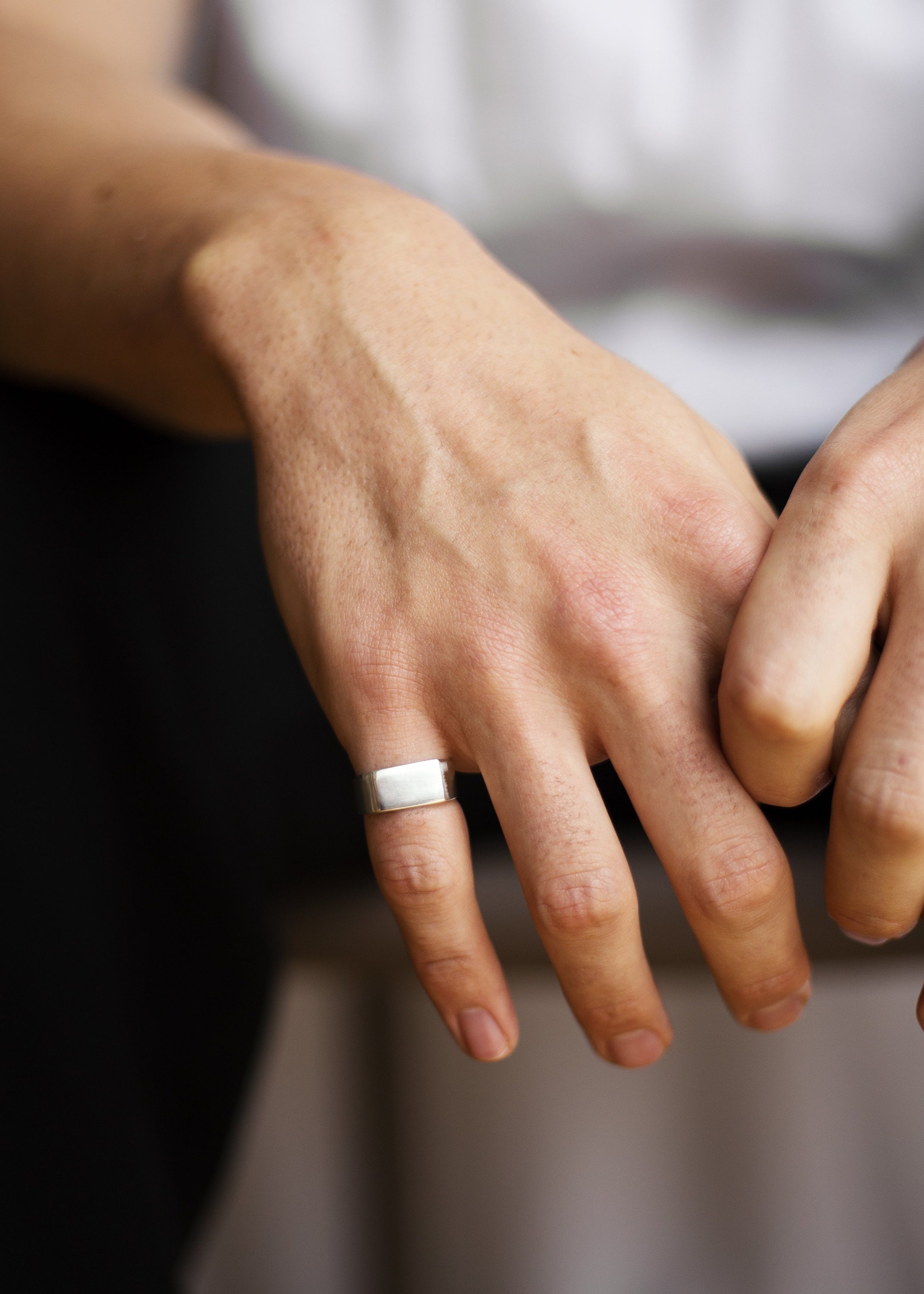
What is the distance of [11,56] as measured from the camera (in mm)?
728

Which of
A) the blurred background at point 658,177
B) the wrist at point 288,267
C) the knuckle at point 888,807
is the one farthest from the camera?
the blurred background at point 658,177

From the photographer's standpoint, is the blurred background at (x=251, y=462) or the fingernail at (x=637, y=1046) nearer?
the fingernail at (x=637, y=1046)

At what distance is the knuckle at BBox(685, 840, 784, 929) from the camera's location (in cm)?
43

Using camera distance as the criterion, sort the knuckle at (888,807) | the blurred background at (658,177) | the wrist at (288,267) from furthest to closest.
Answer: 1. the blurred background at (658,177)
2. the wrist at (288,267)
3. the knuckle at (888,807)

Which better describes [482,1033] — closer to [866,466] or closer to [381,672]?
[381,672]

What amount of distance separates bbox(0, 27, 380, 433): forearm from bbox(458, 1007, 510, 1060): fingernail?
1.13ft

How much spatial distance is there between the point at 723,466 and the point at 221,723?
398 mm

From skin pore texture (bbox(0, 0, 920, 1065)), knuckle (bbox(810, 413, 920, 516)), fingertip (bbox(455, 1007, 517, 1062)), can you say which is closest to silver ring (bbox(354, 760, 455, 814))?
skin pore texture (bbox(0, 0, 920, 1065))

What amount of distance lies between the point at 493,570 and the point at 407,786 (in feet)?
0.36

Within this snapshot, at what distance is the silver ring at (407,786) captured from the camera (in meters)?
0.46

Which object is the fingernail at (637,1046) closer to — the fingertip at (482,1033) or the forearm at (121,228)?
the fingertip at (482,1033)

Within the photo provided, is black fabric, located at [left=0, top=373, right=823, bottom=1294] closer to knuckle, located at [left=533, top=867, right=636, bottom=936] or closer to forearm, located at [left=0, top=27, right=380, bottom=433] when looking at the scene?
forearm, located at [left=0, top=27, right=380, bottom=433]

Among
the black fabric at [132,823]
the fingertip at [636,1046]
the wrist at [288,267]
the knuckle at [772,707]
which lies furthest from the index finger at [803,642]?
the black fabric at [132,823]

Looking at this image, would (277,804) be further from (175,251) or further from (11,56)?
(11,56)
